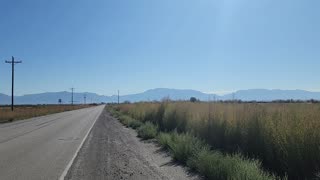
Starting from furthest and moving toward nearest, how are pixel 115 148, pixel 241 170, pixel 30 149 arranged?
pixel 115 148
pixel 30 149
pixel 241 170

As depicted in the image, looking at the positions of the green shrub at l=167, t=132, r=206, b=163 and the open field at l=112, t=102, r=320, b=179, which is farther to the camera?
the green shrub at l=167, t=132, r=206, b=163

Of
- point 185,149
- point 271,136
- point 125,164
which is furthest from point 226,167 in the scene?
point 125,164

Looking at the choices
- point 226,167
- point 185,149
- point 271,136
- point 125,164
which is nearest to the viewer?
point 226,167

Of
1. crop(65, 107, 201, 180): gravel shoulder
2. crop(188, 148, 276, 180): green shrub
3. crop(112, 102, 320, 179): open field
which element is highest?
crop(112, 102, 320, 179): open field

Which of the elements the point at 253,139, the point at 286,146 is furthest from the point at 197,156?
the point at 286,146

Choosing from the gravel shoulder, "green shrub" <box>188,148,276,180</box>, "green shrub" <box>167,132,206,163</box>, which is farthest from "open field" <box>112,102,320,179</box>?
the gravel shoulder

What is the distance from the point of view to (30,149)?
1700cm

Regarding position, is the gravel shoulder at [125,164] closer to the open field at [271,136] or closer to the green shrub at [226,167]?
the green shrub at [226,167]

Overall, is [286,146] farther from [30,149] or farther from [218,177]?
[30,149]

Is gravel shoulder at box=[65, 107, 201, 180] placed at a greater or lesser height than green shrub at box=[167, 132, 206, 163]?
lesser

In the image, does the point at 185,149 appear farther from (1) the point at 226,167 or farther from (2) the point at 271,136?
(1) the point at 226,167

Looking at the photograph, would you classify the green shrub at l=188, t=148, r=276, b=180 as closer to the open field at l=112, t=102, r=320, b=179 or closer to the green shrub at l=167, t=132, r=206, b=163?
the open field at l=112, t=102, r=320, b=179

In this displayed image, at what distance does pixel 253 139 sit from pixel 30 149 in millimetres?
8706

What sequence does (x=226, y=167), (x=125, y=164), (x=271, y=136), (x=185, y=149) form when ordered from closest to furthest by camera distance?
(x=226, y=167), (x=271, y=136), (x=125, y=164), (x=185, y=149)
